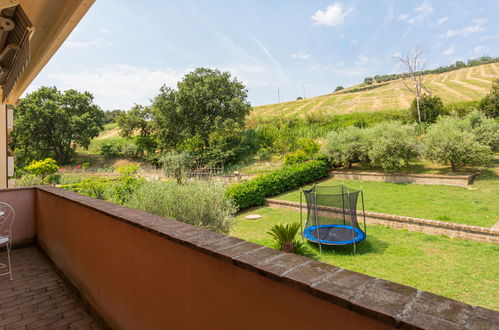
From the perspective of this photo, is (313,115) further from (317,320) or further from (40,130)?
(40,130)

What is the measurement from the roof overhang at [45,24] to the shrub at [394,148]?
12700mm

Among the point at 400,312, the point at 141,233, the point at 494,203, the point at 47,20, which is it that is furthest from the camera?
the point at 494,203

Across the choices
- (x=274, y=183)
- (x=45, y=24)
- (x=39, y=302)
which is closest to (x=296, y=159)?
(x=274, y=183)

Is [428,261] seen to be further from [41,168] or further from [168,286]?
[41,168]

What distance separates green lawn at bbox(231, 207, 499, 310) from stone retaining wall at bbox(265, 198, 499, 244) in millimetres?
232

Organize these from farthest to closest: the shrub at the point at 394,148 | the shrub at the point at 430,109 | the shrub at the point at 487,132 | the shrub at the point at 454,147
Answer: the shrub at the point at 430,109 → the shrub at the point at 394,148 → the shrub at the point at 487,132 → the shrub at the point at 454,147

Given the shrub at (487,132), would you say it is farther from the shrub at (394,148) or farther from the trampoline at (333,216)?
the trampoline at (333,216)

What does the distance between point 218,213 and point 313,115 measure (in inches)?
847

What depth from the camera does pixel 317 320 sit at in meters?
0.81

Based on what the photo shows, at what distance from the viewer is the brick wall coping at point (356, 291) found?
62 centimetres

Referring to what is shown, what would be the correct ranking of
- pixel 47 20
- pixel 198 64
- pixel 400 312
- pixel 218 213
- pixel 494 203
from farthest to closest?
pixel 198 64 → pixel 494 203 → pixel 218 213 → pixel 47 20 → pixel 400 312

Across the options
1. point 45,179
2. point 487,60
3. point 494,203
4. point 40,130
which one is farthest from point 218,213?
point 487,60

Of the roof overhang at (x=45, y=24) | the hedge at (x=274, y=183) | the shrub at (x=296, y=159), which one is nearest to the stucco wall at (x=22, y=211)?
the roof overhang at (x=45, y=24)

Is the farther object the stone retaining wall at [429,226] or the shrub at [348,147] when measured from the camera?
the shrub at [348,147]
